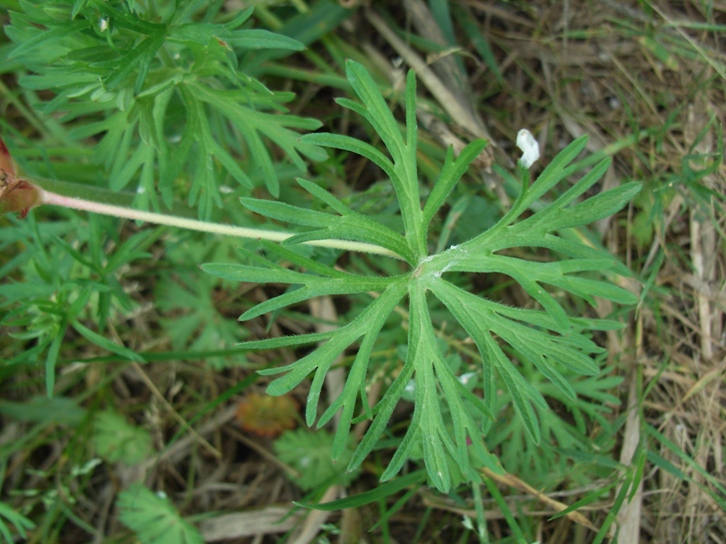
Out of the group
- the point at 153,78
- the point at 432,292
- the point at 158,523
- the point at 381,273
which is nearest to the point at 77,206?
the point at 153,78

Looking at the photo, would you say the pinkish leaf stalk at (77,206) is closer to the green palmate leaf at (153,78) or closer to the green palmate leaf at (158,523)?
the green palmate leaf at (153,78)

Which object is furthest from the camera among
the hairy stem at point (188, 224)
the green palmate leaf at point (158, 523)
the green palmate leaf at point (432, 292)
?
the green palmate leaf at point (158, 523)

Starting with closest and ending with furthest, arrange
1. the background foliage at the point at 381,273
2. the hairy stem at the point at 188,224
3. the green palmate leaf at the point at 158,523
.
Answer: the background foliage at the point at 381,273
the hairy stem at the point at 188,224
the green palmate leaf at the point at 158,523

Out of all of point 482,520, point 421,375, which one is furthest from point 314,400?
point 482,520

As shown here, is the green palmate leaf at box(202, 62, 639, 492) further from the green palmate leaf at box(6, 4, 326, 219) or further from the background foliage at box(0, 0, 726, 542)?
the green palmate leaf at box(6, 4, 326, 219)

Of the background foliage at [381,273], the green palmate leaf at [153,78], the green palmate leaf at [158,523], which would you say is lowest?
the green palmate leaf at [158,523]

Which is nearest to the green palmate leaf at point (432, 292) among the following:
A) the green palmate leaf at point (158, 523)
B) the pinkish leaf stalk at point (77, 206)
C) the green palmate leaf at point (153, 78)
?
the pinkish leaf stalk at point (77, 206)
